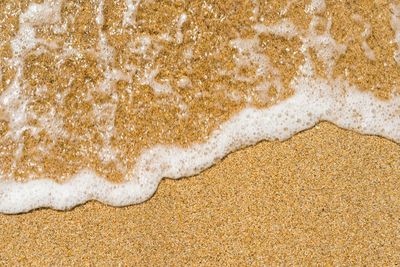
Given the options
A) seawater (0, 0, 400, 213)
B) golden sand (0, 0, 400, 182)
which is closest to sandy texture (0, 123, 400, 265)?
seawater (0, 0, 400, 213)

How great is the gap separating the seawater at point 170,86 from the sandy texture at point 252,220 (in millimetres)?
130

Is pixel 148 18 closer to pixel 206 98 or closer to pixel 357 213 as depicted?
pixel 206 98

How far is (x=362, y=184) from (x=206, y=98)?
1106 millimetres

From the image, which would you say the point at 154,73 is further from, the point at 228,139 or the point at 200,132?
the point at 228,139

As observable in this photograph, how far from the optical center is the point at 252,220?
1.94 meters

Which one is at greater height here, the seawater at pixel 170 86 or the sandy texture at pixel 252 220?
the seawater at pixel 170 86

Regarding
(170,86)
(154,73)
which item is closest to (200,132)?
(170,86)

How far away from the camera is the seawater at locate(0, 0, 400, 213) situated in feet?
6.83

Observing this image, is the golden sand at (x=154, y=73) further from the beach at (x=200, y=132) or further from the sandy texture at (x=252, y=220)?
the sandy texture at (x=252, y=220)

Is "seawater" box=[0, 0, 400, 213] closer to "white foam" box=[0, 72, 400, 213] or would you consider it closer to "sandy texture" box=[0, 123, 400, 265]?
"white foam" box=[0, 72, 400, 213]

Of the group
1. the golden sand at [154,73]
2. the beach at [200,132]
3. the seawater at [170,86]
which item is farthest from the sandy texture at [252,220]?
the golden sand at [154,73]

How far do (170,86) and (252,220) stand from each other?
100cm

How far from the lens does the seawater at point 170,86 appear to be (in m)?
2.08

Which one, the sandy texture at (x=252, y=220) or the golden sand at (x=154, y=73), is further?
the golden sand at (x=154, y=73)
